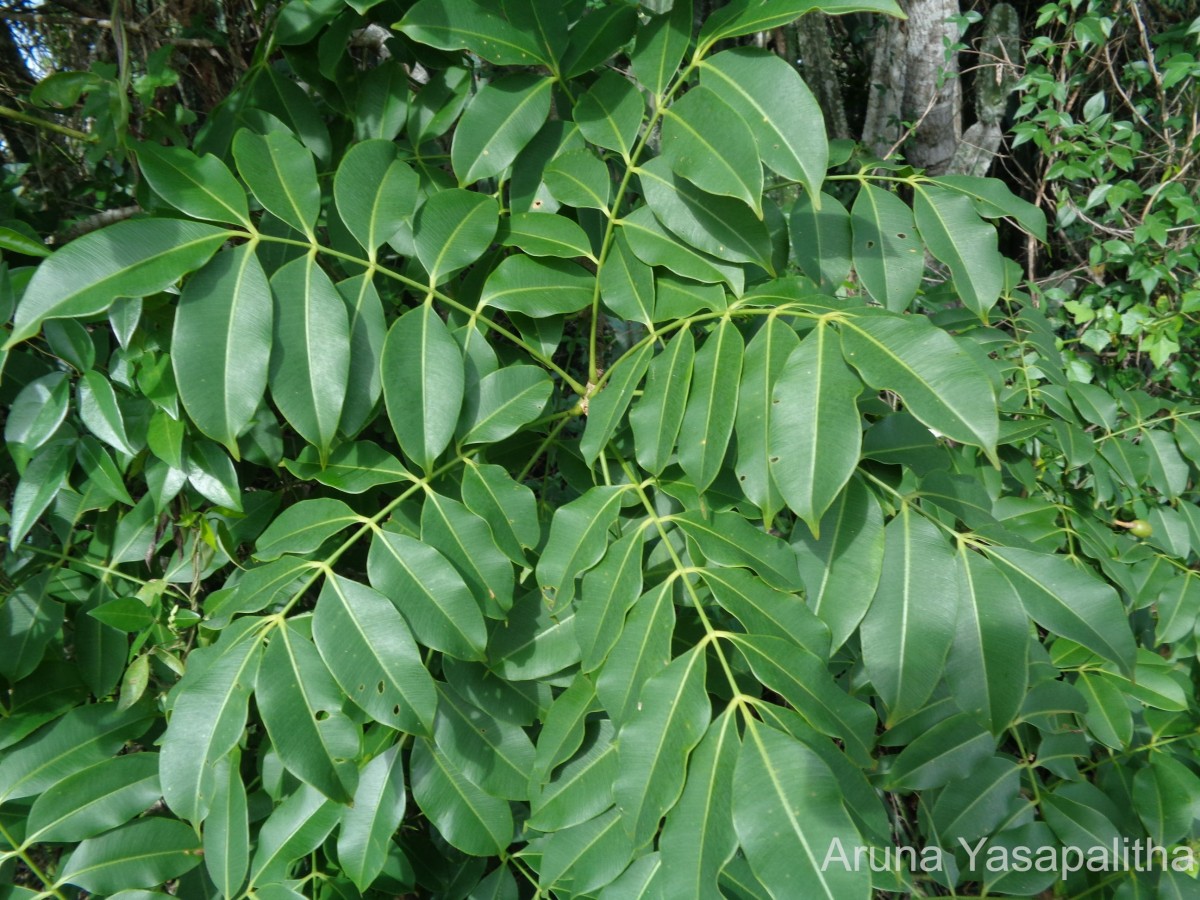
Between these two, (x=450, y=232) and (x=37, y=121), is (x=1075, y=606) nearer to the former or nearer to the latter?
(x=450, y=232)

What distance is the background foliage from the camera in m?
0.81

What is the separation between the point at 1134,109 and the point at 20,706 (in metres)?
3.54

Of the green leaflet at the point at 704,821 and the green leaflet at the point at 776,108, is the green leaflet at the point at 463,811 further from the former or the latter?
the green leaflet at the point at 776,108

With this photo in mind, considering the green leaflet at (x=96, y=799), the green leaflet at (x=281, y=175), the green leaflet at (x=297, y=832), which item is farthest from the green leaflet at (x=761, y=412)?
the green leaflet at (x=96, y=799)

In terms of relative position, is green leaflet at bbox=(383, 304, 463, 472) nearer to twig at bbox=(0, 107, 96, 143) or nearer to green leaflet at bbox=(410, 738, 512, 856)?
green leaflet at bbox=(410, 738, 512, 856)

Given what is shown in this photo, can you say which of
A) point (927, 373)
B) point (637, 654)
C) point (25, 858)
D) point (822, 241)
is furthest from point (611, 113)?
point (25, 858)

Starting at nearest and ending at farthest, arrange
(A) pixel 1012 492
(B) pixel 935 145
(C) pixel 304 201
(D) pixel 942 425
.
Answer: (D) pixel 942 425 < (C) pixel 304 201 < (A) pixel 1012 492 < (B) pixel 935 145

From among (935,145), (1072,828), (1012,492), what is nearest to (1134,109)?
(935,145)

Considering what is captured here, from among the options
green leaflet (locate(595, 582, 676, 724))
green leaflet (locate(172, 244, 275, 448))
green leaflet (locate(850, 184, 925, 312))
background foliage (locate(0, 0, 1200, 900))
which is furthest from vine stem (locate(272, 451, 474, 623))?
green leaflet (locate(850, 184, 925, 312))

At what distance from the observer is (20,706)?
116 centimetres

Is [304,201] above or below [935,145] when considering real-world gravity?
above

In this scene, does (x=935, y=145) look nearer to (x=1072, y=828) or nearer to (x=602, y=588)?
(x=1072, y=828)

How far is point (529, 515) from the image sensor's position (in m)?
1.01

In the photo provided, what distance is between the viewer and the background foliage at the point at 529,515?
814mm
